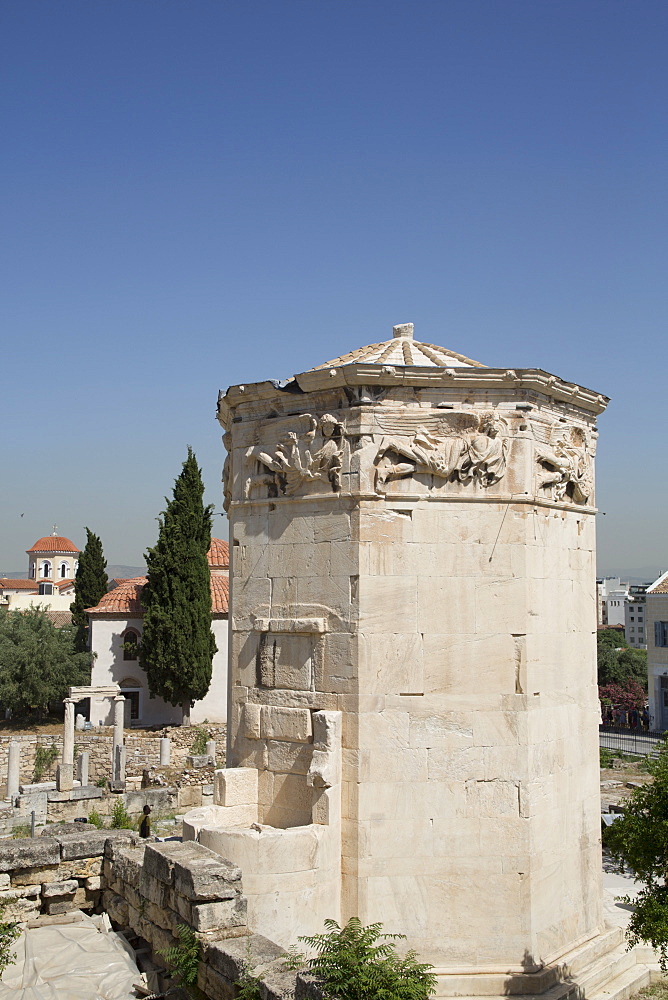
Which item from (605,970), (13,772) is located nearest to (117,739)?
(13,772)

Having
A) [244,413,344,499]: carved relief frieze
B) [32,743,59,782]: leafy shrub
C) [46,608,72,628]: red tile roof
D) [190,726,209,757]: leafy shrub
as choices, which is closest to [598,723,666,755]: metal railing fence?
[190,726,209,757]: leafy shrub

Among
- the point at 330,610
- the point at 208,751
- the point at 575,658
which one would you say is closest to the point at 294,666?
the point at 330,610

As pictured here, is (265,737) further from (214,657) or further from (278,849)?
(214,657)

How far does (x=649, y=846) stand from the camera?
6.79 m

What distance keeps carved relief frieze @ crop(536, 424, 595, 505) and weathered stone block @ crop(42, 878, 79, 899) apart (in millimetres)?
6393

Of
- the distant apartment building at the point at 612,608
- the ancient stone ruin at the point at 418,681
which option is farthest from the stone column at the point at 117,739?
the distant apartment building at the point at 612,608

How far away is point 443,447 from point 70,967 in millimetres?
5690

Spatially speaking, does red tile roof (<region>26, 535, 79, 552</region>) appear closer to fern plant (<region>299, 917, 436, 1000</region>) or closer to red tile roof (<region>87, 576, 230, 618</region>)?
red tile roof (<region>87, 576, 230, 618</region>)

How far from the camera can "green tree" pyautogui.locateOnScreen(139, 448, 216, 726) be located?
30281 millimetres

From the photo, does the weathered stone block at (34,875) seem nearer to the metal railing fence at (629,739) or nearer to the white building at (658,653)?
the metal railing fence at (629,739)

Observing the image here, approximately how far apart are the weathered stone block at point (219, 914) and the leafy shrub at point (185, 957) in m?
0.11

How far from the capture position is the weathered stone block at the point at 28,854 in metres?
8.59

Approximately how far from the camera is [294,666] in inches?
319

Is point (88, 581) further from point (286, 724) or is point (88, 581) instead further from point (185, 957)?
point (185, 957)
